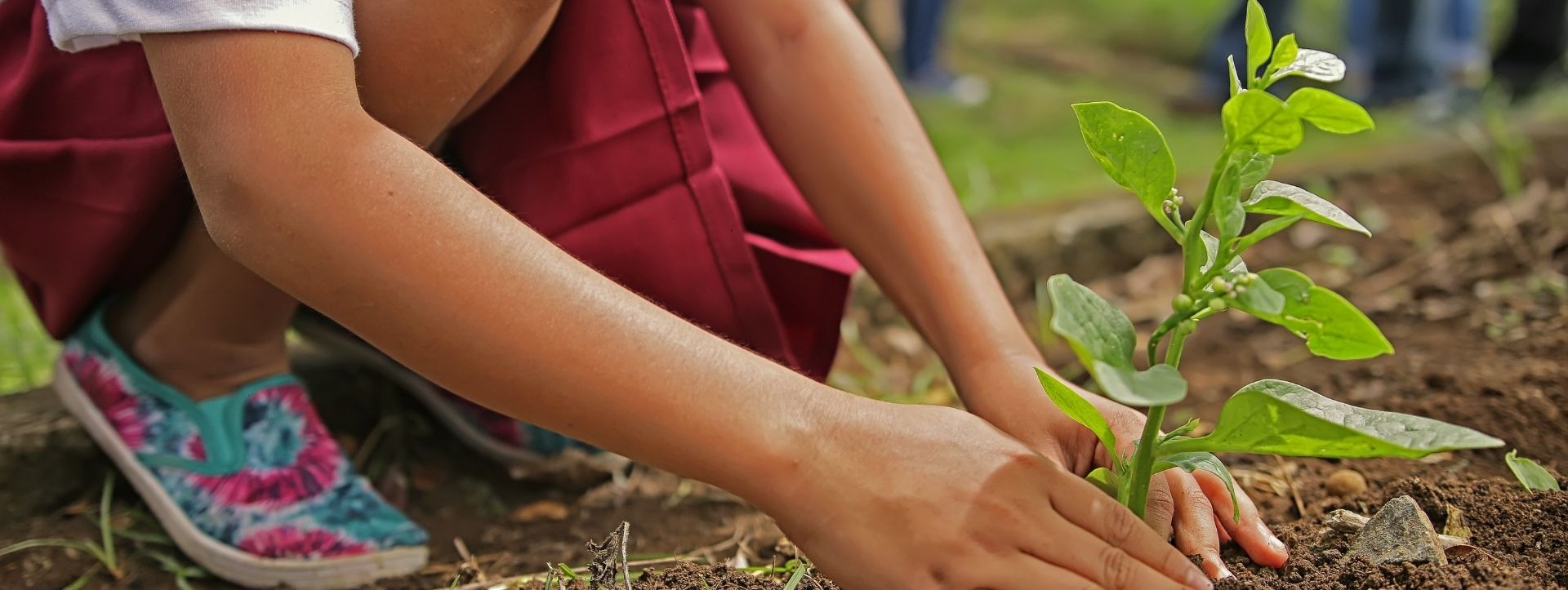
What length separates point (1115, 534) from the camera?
97 centimetres

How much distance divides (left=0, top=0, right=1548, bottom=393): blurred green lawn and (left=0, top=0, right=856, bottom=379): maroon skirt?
667 mm

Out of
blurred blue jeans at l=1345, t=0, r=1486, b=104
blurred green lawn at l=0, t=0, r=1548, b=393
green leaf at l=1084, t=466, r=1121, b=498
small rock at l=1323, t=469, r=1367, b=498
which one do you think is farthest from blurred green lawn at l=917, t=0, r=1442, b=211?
green leaf at l=1084, t=466, r=1121, b=498

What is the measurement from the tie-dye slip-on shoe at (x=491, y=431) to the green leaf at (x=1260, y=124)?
0.96 meters

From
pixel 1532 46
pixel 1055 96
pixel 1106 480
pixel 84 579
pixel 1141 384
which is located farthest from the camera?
pixel 1055 96

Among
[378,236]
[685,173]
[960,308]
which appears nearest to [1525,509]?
[960,308]

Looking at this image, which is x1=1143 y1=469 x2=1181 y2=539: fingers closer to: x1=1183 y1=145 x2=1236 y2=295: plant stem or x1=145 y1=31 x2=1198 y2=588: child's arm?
x1=145 y1=31 x2=1198 y2=588: child's arm

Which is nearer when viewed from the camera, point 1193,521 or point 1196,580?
point 1196,580

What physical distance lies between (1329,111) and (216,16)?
2.45 ft

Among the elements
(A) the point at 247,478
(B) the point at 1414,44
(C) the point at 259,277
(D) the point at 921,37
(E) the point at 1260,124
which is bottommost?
(D) the point at 921,37

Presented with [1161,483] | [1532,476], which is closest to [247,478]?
[1161,483]

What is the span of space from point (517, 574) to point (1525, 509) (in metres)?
0.94

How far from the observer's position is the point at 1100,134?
3.18 feet

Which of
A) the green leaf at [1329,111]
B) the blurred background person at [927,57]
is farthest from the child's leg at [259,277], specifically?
the blurred background person at [927,57]

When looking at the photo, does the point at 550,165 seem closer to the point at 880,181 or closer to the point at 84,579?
the point at 880,181
